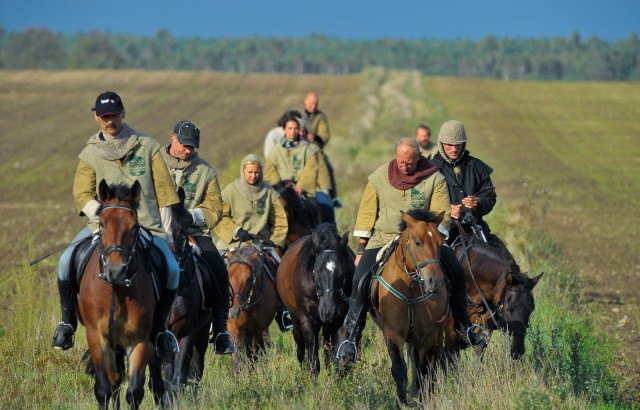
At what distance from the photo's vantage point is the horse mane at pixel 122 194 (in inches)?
340

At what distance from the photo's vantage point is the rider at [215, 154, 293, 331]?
13766 mm

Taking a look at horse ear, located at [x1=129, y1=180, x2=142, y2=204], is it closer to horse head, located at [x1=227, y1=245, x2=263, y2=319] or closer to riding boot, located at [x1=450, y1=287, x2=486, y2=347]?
riding boot, located at [x1=450, y1=287, x2=486, y2=347]

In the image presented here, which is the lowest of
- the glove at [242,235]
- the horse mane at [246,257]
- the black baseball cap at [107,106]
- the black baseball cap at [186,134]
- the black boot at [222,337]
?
the black boot at [222,337]

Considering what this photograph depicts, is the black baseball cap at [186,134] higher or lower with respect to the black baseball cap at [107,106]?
lower

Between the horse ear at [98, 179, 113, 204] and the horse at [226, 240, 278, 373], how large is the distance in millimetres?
3911

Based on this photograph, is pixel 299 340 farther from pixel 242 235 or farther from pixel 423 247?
pixel 423 247

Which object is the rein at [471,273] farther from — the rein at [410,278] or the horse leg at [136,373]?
the horse leg at [136,373]

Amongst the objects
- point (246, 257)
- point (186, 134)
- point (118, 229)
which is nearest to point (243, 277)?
point (246, 257)

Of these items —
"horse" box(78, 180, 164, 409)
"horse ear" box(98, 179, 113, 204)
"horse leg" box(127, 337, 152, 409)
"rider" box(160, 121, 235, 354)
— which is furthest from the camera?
"rider" box(160, 121, 235, 354)

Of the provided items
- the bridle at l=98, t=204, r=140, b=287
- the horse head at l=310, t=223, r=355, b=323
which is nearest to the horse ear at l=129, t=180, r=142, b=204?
the bridle at l=98, t=204, r=140, b=287

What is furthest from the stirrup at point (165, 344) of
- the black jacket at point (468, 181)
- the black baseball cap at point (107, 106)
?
the black jacket at point (468, 181)

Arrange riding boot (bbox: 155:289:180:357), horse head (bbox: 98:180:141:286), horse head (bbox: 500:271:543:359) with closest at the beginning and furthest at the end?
1. horse head (bbox: 98:180:141:286)
2. riding boot (bbox: 155:289:180:357)
3. horse head (bbox: 500:271:543:359)

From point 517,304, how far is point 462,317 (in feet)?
2.70

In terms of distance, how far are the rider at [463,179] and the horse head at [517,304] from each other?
715 mm
